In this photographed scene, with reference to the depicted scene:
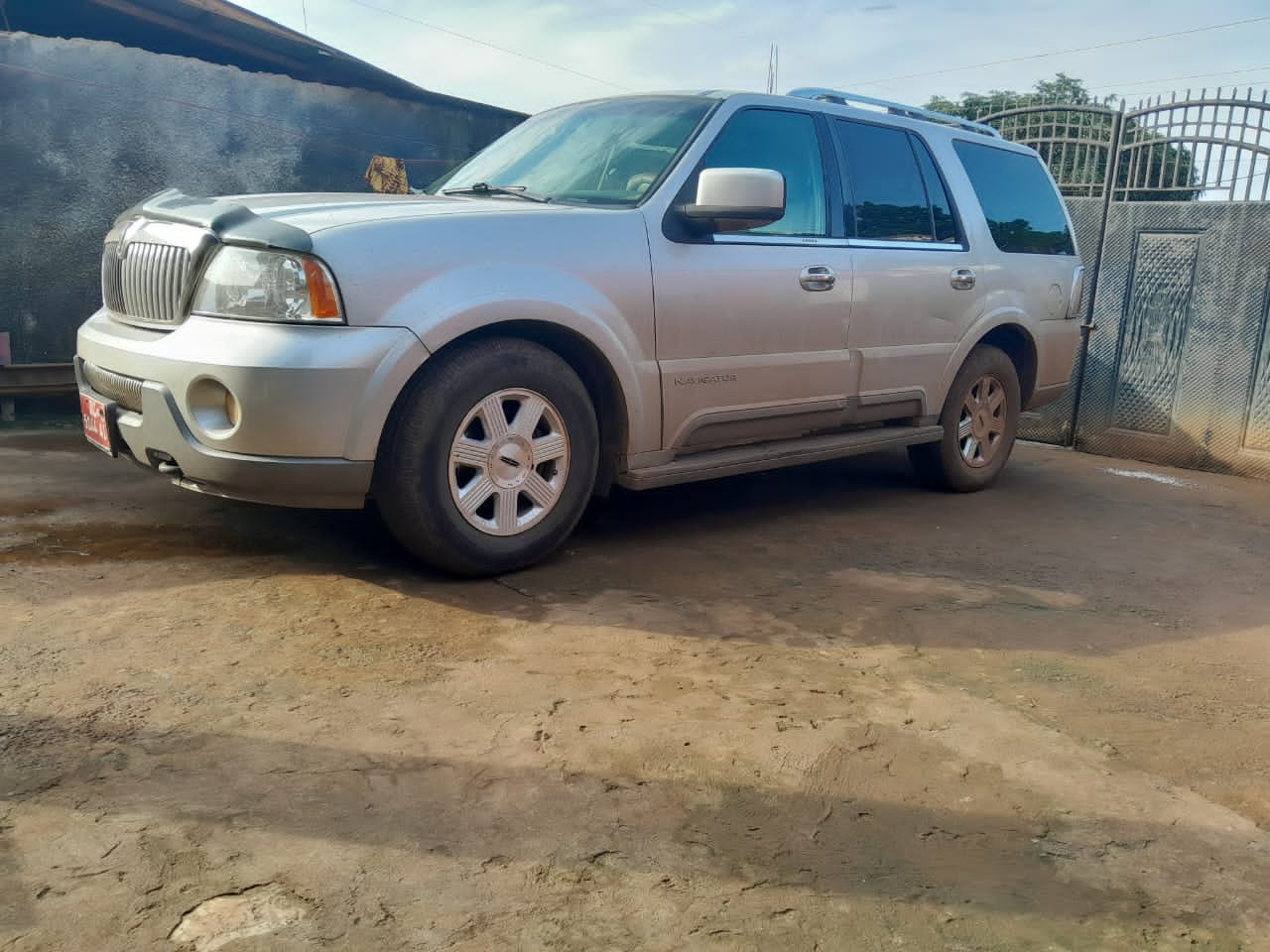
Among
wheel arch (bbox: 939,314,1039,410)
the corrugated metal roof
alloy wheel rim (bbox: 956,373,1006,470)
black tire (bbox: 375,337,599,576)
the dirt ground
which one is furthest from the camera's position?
the corrugated metal roof

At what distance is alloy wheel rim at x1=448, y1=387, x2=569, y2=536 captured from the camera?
3.74m

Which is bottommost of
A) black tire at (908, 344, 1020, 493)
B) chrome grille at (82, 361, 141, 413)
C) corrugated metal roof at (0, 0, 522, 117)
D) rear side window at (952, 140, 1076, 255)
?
black tire at (908, 344, 1020, 493)

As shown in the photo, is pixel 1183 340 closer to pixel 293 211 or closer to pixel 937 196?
pixel 937 196

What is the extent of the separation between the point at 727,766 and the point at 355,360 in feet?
5.58

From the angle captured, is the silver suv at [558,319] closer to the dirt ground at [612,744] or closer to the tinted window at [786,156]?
the tinted window at [786,156]

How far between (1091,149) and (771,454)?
5018 mm

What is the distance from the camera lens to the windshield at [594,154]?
172 inches

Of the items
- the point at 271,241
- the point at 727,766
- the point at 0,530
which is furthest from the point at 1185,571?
the point at 0,530

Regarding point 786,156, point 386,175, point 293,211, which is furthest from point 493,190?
point 386,175

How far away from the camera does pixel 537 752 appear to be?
8.54 ft

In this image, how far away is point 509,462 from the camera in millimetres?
3848

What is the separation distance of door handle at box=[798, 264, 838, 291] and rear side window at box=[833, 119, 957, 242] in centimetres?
31

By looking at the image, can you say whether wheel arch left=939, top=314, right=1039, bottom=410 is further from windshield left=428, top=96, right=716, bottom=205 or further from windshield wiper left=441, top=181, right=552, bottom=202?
windshield wiper left=441, top=181, right=552, bottom=202

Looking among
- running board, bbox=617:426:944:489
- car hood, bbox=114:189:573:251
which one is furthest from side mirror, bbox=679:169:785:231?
running board, bbox=617:426:944:489
